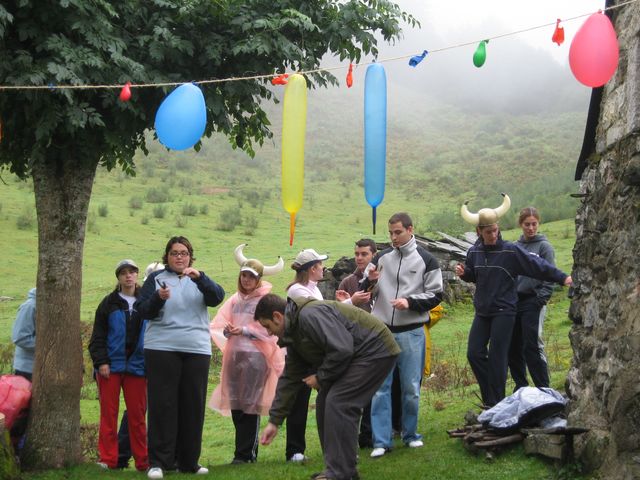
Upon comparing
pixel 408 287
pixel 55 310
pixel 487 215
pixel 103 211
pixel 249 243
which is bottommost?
pixel 55 310

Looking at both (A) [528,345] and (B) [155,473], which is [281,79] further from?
(A) [528,345]

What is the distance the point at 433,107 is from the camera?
85062 millimetres

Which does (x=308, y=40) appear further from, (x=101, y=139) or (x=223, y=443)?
(x=223, y=443)

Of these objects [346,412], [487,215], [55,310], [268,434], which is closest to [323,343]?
[346,412]

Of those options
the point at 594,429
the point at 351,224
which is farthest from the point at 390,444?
the point at 351,224

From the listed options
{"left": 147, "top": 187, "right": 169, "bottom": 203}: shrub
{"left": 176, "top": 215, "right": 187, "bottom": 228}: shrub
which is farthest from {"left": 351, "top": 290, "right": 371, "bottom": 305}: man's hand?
{"left": 147, "top": 187, "right": 169, "bottom": 203}: shrub

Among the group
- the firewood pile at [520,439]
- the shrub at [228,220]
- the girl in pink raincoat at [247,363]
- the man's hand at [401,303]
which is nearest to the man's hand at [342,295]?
the girl in pink raincoat at [247,363]

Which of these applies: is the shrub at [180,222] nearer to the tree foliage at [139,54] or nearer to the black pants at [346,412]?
the tree foliage at [139,54]

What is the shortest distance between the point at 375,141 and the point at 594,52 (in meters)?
1.69

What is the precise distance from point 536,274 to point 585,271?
840 mm

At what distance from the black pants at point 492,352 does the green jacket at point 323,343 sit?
1.90 metres

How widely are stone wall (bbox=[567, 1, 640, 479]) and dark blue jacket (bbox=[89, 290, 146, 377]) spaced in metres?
3.80

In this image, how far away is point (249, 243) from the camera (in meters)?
26.0

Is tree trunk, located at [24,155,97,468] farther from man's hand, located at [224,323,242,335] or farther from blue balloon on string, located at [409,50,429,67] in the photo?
blue balloon on string, located at [409,50,429,67]
